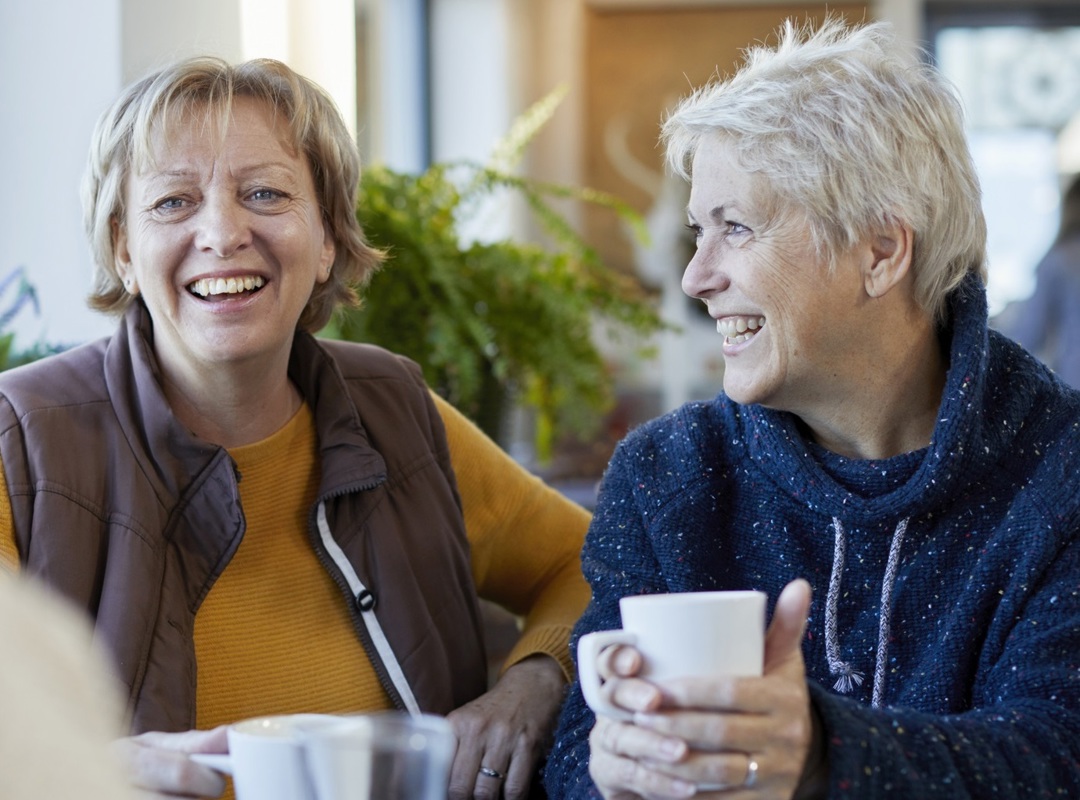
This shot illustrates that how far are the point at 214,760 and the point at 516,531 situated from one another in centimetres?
88

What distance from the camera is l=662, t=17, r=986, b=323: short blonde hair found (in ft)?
4.42

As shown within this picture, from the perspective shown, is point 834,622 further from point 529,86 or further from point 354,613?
point 529,86

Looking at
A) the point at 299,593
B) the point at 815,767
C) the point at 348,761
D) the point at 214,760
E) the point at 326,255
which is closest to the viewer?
the point at 348,761

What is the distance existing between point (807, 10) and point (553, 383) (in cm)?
447

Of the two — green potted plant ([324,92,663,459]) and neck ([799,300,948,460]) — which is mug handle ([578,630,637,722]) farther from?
green potted plant ([324,92,663,459])

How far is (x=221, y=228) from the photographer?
4.89 feet

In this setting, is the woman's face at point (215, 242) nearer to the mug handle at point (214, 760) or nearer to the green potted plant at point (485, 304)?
the green potted plant at point (485, 304)

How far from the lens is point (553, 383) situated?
96.7 inches

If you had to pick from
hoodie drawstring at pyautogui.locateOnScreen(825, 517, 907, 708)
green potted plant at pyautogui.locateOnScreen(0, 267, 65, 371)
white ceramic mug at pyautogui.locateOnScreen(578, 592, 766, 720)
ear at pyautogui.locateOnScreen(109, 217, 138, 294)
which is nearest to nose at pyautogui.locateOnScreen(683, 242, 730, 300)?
hoodie drawstring at pyautogui.locateOnScreen(825, 517, 907, 708)

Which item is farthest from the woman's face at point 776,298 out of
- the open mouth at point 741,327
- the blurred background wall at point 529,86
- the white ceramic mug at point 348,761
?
the white ceramic mug at point 348,761

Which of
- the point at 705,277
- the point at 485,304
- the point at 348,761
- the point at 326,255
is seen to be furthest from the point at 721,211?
the point at 485,304

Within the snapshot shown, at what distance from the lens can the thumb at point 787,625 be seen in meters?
Answer: 1.00

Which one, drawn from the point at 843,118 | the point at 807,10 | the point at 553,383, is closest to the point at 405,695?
the point at 843,118

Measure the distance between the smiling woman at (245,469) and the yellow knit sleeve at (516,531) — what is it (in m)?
0.01
